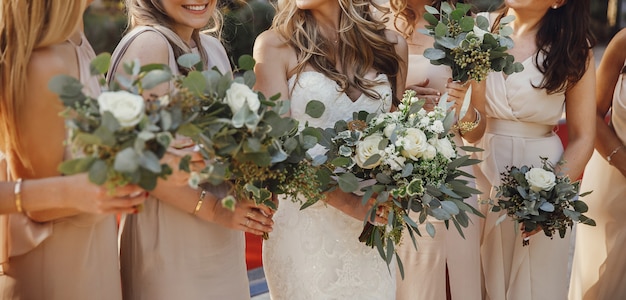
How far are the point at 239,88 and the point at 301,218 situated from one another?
1197 millimetres

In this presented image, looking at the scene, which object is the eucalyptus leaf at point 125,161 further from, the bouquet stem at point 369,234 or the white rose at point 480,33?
the white rose at point 480,33

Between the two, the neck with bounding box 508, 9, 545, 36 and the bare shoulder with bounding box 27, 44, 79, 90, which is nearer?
the bare shoulder with bounding box 27, 44, 79, 90

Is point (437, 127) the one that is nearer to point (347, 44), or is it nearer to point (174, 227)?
point (347, 44)

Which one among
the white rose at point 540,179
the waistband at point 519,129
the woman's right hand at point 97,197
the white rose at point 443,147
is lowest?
the white rose at point 540,179

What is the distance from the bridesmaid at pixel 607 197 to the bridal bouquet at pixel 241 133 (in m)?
2.43

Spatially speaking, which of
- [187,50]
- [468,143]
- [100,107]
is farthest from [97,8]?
[100,107]

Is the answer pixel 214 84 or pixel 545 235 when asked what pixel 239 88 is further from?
pixel 545 235

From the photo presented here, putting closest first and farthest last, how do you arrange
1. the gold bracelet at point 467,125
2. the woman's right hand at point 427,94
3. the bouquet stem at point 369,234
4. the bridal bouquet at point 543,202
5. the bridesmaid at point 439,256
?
the bouquet stem at point 369,234
the gold bracelet at point 467,125
the bridal bouquet at point 543,202
the woman's right hand at point 427,94
the bridesmaid at point 439,256

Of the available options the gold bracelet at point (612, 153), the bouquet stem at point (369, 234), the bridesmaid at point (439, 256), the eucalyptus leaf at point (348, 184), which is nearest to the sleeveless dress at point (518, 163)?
the bridesmaid at point (439, 256)

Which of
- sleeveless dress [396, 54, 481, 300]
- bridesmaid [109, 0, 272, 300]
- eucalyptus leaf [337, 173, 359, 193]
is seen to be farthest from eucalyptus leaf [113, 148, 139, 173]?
sleeveless dress [396, 54, 481, 300]

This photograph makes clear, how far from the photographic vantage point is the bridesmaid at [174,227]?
2980 millimetres

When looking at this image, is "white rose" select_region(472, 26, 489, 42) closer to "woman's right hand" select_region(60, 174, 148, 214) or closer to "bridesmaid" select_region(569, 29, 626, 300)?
"bridesmaid" select_region(569, 29, 626, 300)

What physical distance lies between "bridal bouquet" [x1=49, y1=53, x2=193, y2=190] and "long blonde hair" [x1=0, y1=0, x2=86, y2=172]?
293 mm

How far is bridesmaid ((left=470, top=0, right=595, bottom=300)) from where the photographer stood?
13.8ft
